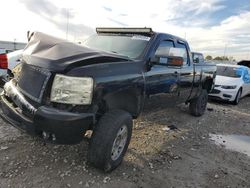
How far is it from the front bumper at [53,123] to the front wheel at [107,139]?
7.7 inches

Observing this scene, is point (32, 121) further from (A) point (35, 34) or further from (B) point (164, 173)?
(B) point (164, 173)

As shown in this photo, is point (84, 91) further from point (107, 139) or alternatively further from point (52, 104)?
point (107, 139)

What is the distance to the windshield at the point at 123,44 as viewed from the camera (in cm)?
461

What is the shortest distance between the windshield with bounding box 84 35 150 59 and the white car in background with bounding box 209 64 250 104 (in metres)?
6.27

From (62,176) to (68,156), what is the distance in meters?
0.58

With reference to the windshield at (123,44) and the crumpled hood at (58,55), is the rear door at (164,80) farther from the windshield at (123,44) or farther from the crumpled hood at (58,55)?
the crumpled hood at (58,55)

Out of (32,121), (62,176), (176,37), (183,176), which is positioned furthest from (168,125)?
(32,121)

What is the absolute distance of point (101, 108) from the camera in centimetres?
377

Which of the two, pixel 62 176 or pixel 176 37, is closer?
pixel 62 176

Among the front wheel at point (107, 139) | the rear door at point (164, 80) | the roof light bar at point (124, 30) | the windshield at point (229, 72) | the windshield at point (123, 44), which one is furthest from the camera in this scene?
the windshield at point (229, 72)

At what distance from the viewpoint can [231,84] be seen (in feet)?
34.2

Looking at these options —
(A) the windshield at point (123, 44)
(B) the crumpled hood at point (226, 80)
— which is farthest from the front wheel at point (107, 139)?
(B) the crumpled hood at point (226, 80)

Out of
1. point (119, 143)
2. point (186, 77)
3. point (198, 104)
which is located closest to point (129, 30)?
point (186, 77)

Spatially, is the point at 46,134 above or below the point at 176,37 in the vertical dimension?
below
